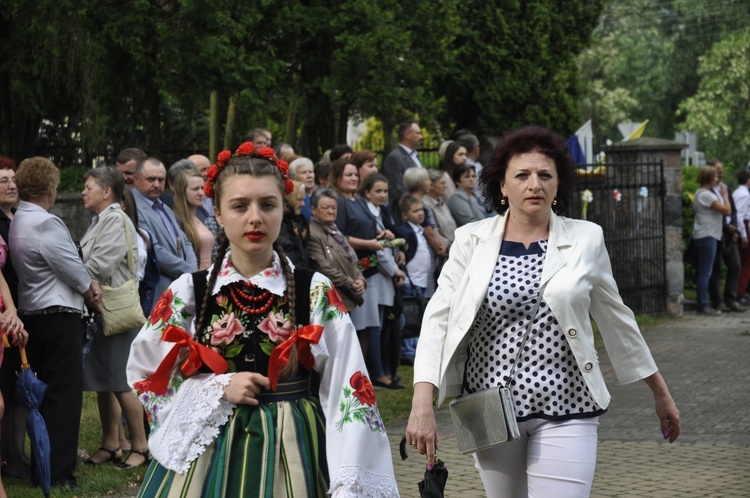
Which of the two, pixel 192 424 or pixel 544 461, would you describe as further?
pixel 544 461

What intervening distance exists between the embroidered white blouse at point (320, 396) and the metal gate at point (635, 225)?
12554 millimetres

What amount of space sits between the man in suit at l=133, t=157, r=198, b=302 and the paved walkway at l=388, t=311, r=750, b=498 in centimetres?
191

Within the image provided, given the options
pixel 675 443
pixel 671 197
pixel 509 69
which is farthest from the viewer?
pixel 509 69

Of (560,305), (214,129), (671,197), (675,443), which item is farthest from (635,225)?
(560,305)

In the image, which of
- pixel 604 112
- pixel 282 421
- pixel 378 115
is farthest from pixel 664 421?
pixel 604 112

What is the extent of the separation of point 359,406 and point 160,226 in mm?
4598

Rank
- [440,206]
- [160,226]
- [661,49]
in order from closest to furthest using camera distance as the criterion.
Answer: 1. [160,226]
2. [440,206]
3. [661,49]

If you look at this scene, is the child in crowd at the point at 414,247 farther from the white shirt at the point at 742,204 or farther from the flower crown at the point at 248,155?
the white shirt at the point at 742,204

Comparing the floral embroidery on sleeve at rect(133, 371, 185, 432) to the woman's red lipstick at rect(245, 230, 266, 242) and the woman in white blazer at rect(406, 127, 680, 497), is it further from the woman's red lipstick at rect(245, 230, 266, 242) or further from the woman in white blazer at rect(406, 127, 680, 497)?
the woman in white blazer at rect(406, 127, 680, 497)

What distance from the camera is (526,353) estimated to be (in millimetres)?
4410

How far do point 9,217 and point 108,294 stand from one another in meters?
0.80

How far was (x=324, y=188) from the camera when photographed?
9.79 metres

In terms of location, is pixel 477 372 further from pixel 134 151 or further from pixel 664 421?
pixel 134 151

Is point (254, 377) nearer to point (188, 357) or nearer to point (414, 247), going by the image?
point (188, 357)
